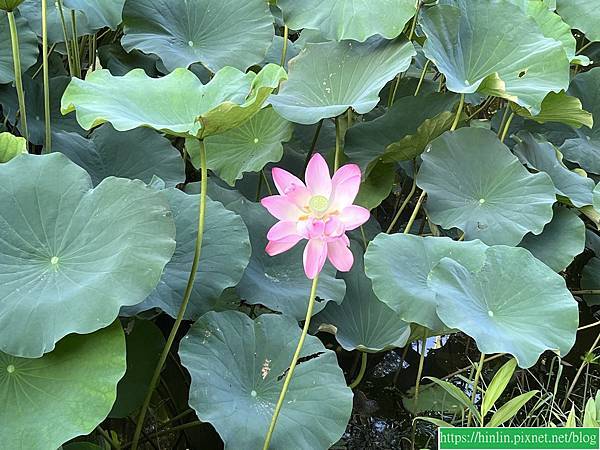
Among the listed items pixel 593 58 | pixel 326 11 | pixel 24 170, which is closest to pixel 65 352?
pixel 24 170

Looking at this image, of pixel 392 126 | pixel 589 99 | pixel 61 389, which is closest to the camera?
A: pixel 61 389

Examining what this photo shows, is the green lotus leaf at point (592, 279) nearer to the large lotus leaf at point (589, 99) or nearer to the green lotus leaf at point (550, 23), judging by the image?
the large lotus leaf at point (589, 99)

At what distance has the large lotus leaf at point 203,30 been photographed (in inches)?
68.3

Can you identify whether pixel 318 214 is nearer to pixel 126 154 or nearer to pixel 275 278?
pixel 275 278

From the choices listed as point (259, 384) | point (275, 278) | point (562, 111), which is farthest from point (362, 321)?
point (562, 111)


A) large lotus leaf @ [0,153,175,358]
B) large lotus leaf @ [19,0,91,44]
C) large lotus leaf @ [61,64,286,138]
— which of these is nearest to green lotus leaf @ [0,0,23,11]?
large lotus leaf @ [61,64,286,138]

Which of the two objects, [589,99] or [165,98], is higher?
[165,98]

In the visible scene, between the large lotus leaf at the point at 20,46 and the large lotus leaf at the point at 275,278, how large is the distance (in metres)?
0.63

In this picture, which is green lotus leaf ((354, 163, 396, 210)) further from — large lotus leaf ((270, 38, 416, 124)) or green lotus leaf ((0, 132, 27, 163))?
green lotus leaf ((0, 132, 27, 163))

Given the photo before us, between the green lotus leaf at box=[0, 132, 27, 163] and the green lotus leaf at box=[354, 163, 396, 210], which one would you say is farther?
the green lotus leaf at box=[354, 163, 396, 210]

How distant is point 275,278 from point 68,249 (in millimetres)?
485

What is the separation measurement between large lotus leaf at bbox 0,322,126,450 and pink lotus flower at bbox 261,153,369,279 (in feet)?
1.11

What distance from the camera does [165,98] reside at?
49.6 inches

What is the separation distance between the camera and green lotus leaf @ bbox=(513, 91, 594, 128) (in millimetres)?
1611
